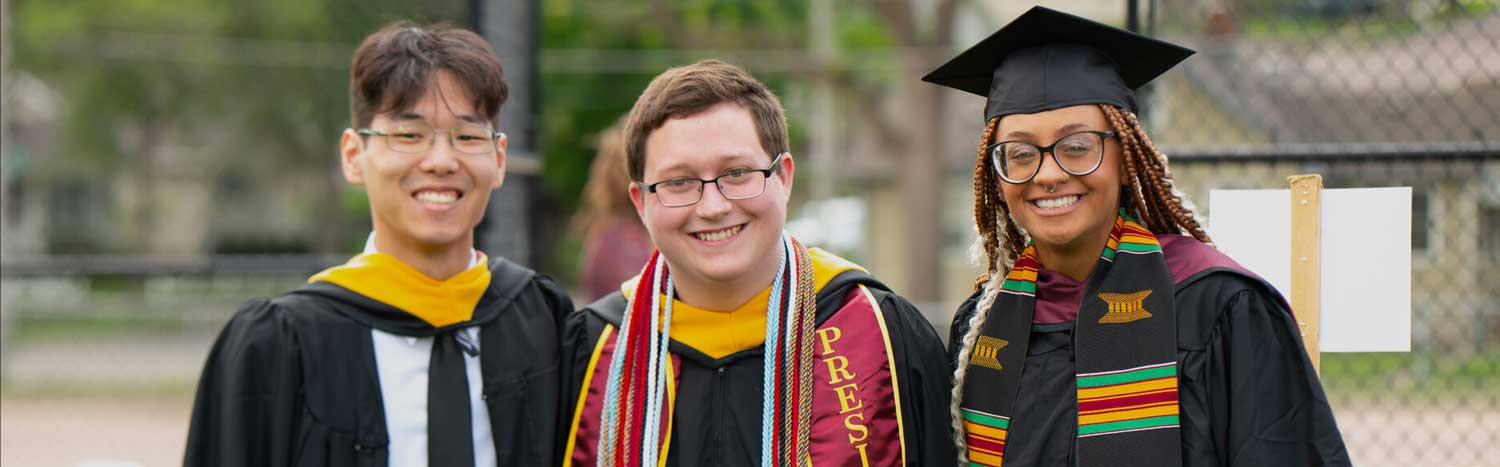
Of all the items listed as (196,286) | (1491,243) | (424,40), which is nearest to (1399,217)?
(424,40)

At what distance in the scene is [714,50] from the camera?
15320 millimetres

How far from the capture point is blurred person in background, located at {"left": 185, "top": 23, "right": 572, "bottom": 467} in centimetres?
272

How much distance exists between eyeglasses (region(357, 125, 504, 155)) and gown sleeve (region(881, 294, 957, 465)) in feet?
3.39

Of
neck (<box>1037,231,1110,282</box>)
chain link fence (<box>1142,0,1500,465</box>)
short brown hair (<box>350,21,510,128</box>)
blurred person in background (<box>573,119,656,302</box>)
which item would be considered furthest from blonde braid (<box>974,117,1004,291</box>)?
blurred person in background (<box>573,119,656,302</box>)

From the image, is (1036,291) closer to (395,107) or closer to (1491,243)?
(395,107)

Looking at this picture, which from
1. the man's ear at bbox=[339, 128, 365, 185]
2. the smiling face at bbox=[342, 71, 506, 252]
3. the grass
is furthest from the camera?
the grass

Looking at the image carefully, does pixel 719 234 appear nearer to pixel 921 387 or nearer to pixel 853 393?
pixel 853 393

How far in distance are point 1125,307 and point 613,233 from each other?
334 cm

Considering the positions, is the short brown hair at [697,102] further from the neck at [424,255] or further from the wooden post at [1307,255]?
the wooden post at [1307,255]

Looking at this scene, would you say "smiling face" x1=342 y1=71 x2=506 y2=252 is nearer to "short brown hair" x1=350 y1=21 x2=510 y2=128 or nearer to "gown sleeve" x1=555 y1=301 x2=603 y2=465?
"short brown hair" x1=350 y1=21 x2=510 y2=128

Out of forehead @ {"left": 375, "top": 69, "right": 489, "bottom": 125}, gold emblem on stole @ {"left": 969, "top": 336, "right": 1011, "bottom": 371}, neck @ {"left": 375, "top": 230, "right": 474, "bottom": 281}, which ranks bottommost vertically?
gold emblem on stole @ {"left": 969, "top": 336, "right": 1011, "bottom": 371}

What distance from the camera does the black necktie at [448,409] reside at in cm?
278

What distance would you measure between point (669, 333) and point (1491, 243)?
10.1 metres

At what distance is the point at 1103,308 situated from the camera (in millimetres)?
2453
